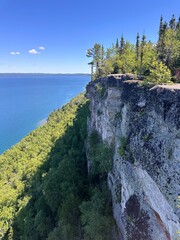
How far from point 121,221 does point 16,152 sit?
5172 centimetres

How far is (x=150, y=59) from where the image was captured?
1210 inches

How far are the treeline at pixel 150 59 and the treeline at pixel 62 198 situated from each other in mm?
10232

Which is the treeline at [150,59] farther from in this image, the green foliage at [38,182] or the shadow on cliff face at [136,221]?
the green foliage at [38,182]

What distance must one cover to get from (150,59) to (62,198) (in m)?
22.8

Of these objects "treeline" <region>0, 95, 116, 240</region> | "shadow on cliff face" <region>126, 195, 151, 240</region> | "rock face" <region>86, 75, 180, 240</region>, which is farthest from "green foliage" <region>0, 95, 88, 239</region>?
"rock face" <region>86, 75, 180, 240</region>

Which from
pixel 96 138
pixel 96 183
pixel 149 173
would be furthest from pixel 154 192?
pixel 96 138

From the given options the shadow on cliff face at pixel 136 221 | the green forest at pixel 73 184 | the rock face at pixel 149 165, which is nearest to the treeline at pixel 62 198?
the green forest at pixel 73 184

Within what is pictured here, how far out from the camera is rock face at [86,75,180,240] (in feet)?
39.8

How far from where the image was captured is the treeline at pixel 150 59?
56.0 feet

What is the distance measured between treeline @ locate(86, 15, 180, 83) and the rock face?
2317mm

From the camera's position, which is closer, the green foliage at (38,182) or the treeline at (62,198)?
the treeline at (62,198)

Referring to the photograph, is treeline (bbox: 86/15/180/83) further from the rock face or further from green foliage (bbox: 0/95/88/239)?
green foliage (bbox: 0/95/88/239)

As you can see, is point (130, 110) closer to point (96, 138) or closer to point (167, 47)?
point (96, 138)

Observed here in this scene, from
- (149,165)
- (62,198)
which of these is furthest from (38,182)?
(149,165)
